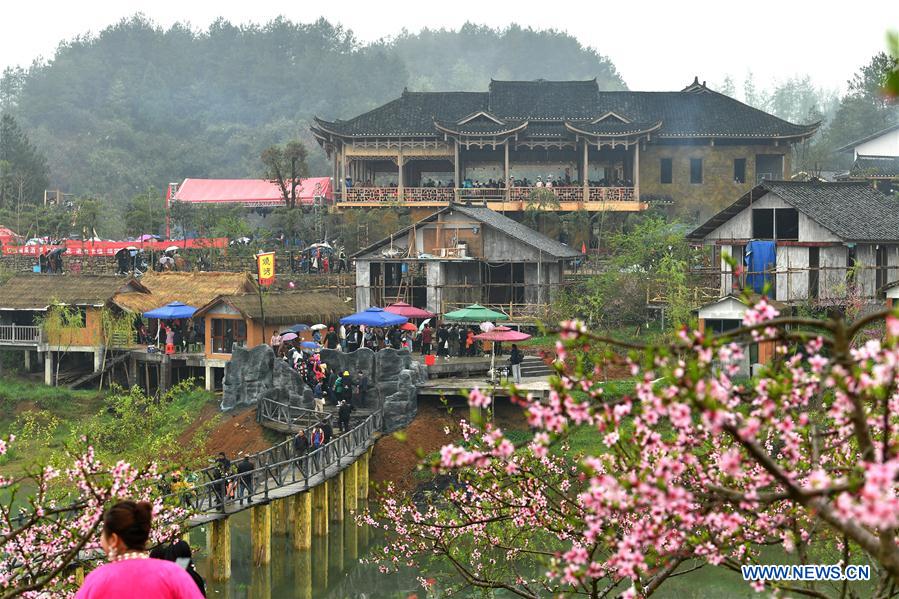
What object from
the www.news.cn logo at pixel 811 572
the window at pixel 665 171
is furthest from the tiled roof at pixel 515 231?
the www.news.cn logo at pixel 811 572

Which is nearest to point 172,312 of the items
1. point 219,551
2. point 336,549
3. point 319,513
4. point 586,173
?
point 319,513

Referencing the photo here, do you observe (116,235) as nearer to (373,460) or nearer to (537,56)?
(373,460)

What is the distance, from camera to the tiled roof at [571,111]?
5603cm

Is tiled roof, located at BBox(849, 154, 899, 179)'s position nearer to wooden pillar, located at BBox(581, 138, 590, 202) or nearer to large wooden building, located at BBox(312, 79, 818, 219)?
large wooden building, located at BBox(312, 79, 818, 219)

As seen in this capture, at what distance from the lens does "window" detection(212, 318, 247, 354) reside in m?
38.7

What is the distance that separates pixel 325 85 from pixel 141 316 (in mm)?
73697

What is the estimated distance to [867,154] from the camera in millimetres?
63188

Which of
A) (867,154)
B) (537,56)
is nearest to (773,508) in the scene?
(867,154)

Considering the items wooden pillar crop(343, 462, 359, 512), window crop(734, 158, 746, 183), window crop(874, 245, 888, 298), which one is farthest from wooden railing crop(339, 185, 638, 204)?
wooden pillar crop(343, 462, 359, 512)

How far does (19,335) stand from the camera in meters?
42.5

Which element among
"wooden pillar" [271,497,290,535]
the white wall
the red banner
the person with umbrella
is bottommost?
"wooden pillar" [271,497,290,535]

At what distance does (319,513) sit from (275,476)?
2414 mm

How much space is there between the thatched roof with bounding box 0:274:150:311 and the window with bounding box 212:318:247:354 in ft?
17.4

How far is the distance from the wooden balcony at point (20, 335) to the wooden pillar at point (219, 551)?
70.4ft
